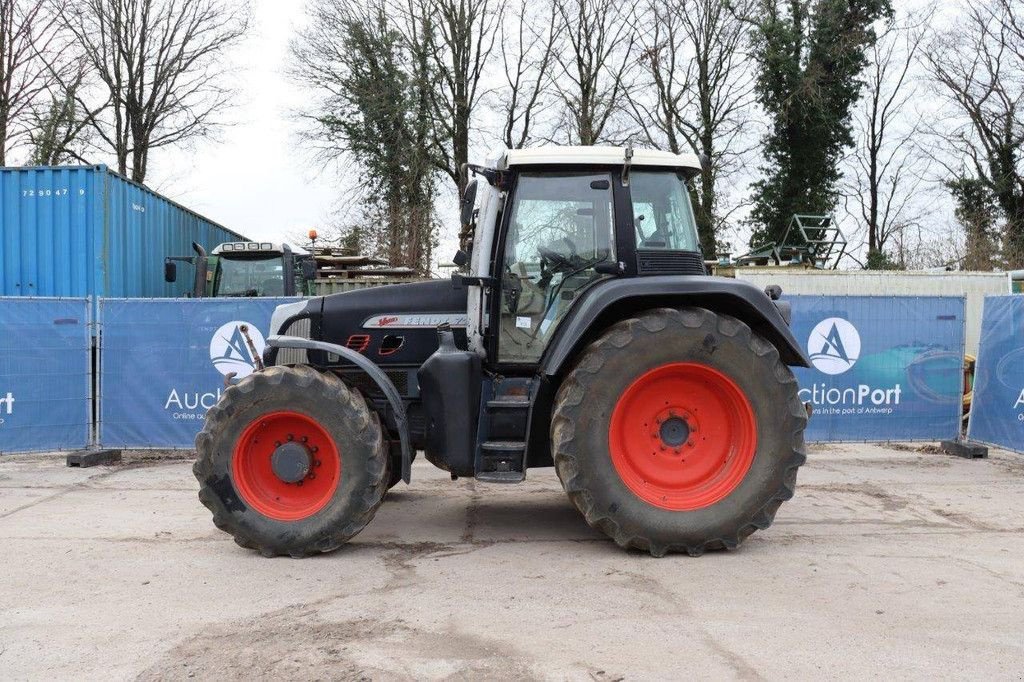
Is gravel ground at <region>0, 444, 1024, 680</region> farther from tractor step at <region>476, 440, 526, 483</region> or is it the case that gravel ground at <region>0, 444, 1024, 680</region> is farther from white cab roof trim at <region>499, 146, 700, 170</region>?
white cab roof trim at <region>499, 146, 700, 170</region>

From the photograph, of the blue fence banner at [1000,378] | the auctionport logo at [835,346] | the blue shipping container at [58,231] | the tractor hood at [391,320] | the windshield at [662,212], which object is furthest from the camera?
the blue shipping container at [58,231]

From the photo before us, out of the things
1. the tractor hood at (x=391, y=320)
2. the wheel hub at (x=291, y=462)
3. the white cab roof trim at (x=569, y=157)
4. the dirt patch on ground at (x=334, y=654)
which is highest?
the white cab roof trim at (x=569, y=157)

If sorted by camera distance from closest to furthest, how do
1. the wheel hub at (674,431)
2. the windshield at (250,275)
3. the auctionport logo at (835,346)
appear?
the wheel hub at (674,431), the auctionport logo at (835,346), the windshield at (250,275)

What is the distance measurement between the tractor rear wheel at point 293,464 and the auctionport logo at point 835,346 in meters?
5.95

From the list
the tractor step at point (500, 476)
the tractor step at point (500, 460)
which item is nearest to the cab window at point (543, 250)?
the tractor step at point (500, 460)

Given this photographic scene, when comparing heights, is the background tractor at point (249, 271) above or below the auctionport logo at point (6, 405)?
above

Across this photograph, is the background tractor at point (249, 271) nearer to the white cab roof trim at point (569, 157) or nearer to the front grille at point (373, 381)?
the front grille at point (373, 381)

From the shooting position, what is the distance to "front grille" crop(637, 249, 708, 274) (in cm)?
531

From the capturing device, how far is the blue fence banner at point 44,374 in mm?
8648

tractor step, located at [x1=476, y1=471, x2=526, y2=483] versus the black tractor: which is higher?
the black tractor

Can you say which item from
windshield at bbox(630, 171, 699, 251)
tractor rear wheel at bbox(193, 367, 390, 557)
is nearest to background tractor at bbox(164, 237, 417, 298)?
tractor rear wheel at bbox(193, 367, 390, 557)

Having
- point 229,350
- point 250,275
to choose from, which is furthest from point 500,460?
point 250,275

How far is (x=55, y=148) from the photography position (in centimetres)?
2325

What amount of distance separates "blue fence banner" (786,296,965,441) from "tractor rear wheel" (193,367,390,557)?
5.93m
